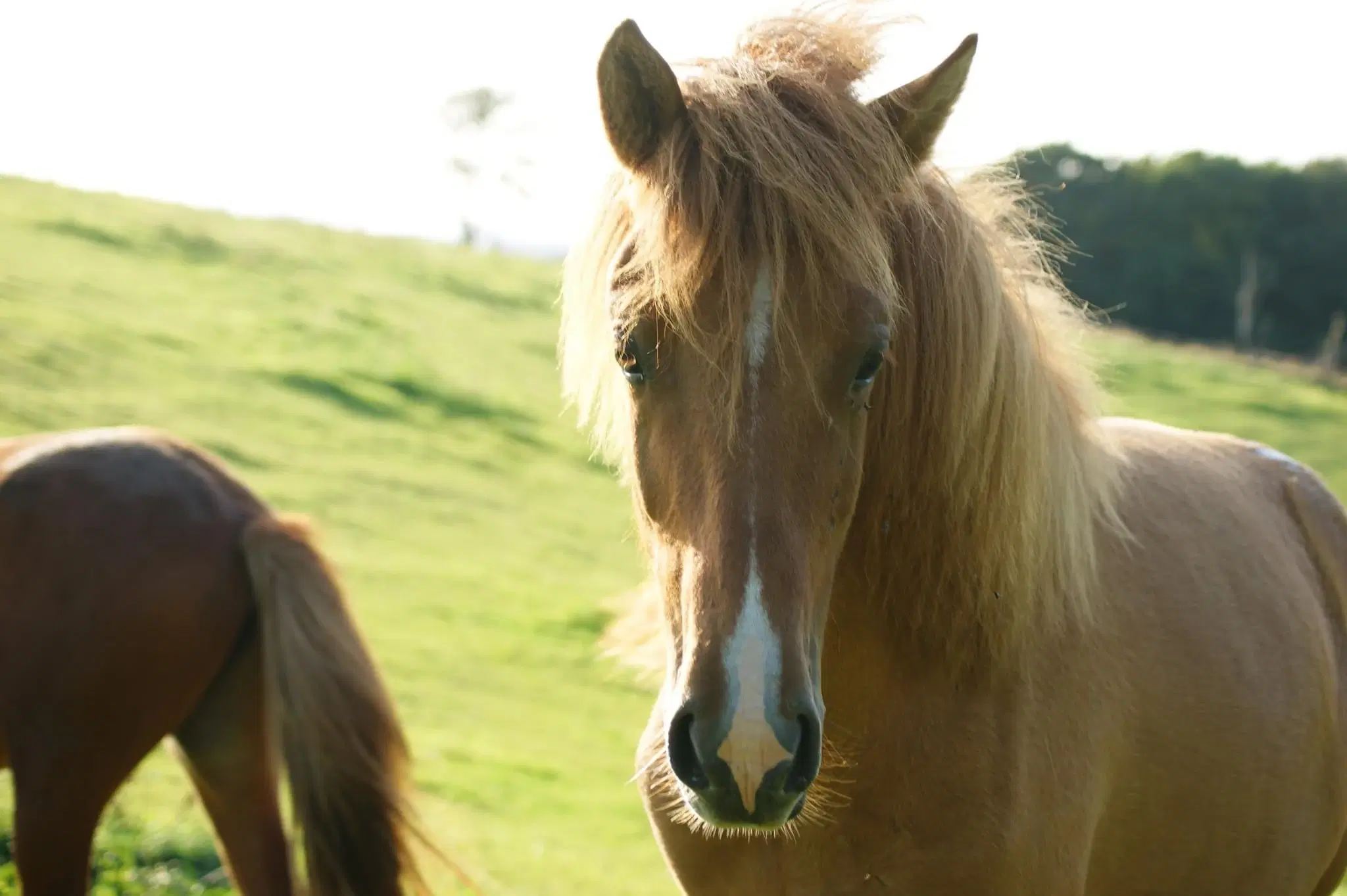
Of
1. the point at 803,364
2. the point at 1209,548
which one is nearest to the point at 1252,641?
the point at 1209,548

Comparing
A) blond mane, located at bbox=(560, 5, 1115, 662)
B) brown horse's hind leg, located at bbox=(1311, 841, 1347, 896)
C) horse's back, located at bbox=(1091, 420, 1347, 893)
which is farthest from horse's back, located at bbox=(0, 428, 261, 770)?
brown horse's hind leg, located at bbox=(1311, 841, 1347, 896)

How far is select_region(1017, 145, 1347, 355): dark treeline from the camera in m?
28.2

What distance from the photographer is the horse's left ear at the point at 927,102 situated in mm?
2070

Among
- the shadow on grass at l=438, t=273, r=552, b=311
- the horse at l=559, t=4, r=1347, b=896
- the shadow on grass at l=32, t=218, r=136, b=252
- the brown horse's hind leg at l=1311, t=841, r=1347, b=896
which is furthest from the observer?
the shadow on grass at l=438, t=273, r=552, b=311

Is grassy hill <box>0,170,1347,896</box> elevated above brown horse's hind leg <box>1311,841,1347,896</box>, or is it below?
below

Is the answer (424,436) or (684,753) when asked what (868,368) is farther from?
(424,436)

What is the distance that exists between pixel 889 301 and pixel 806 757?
2.39 feet

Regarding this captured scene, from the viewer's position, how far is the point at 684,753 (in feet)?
5.75

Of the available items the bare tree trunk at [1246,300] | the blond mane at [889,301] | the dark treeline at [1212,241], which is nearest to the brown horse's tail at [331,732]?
the blond mane at [889,301]

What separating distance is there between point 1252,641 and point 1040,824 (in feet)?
3.44

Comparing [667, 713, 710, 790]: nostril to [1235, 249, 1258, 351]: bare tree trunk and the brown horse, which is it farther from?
[1235, 249, 1258, 351]: bare tree trunk

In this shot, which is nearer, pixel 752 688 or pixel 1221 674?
pixel 752 688

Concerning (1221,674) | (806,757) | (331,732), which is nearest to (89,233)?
(331,732)

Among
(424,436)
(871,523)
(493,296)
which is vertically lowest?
(424,436)
